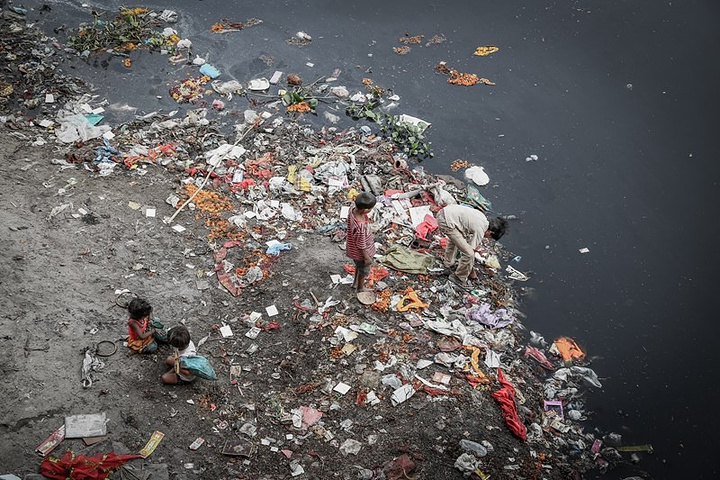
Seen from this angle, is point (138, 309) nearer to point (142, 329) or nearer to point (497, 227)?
point (142, 329)

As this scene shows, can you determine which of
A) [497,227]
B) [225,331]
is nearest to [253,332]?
[225,331]

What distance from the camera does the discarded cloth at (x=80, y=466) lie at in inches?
153

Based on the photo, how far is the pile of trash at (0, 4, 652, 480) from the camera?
4.74 metres

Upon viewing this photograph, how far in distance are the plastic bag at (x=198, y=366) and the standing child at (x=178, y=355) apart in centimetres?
3

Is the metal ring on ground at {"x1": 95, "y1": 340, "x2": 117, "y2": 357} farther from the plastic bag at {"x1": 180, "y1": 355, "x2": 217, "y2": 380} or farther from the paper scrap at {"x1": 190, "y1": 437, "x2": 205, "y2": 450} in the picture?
the paper scrap at {"x1": 190, "y1": 437, "x2": 205, "y2": 450}

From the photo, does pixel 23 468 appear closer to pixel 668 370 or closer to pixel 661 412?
pixel 661 412

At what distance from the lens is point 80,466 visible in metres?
3.94

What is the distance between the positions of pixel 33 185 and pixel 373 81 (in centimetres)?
489

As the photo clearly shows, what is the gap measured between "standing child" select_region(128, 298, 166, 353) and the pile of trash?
0.58 meters

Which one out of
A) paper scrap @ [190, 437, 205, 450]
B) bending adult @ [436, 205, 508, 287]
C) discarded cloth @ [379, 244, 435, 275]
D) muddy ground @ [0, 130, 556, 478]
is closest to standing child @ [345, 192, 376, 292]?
muddy ground @ [0, 130, 556, 478]

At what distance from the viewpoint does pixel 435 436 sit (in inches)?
181

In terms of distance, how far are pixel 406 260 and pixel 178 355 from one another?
2656 millimetres

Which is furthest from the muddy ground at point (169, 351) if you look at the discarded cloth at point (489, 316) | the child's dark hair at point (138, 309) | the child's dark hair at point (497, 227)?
the child's dark hair at point (497, 227)

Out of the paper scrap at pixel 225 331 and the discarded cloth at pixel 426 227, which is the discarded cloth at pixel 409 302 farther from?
the paper scrap at pixel 225 331
